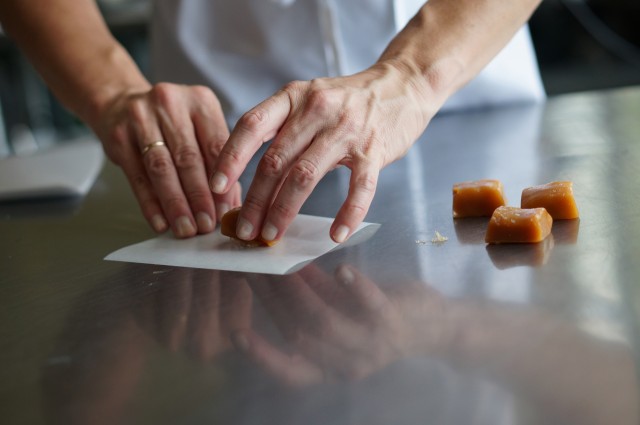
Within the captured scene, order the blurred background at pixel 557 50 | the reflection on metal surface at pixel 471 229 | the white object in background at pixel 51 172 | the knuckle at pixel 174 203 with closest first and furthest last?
the reflection on metal surface at pixel 471 229
the knuckle at pixel 174 203
the white object in background at pixel 51 172
the blurred background at pixel 557 50

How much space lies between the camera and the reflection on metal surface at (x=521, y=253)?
86 centimetres

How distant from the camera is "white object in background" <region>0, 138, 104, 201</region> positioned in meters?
1.56

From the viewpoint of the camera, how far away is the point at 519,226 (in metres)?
0.92

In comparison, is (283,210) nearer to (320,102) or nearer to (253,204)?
(253,204)

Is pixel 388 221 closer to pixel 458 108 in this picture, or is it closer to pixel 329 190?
pixel 329 190

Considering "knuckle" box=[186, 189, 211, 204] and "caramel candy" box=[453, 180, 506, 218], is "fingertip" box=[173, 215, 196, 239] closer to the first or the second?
"knuckle" box=[186, 189, 211, 204]

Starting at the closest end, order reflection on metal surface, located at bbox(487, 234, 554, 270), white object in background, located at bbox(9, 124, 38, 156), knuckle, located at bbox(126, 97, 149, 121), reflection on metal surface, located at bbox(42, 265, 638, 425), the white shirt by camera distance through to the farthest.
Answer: reflection on metal surface, located at bbox(42, 265, 638, 425)
reflection on metal surface, located at bbox(487, 234, 554, 270)
knuckle, located at bbox(126, 97, 149, 121)
the white shirt
white object in background, located at bbox(9, 124, 38, 156)

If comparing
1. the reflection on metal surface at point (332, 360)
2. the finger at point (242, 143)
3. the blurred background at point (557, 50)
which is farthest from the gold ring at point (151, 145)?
the blurred background at point (557, 50)

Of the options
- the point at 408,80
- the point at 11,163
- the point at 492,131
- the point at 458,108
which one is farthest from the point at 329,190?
the point at 11,163

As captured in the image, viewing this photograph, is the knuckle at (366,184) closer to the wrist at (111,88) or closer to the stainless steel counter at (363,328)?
the stainless steel counter at (363,328)

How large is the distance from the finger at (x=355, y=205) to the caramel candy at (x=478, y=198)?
0.12 meters

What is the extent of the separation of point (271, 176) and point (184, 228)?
0.19 m

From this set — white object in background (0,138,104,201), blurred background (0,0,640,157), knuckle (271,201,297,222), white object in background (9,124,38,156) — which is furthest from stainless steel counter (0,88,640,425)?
white object in background (9,124,38,156)

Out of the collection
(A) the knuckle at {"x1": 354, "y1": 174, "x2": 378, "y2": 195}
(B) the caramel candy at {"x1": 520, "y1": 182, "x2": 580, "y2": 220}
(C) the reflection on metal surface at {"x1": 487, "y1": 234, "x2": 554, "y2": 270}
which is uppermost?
(B) the caramel candy at {"x1": 520, "y1": 182, "x2": 580, "y2": 220}
